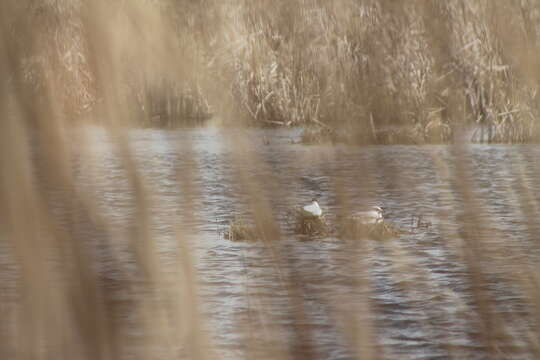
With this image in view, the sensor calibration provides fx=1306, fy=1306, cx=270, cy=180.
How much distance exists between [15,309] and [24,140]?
167cm

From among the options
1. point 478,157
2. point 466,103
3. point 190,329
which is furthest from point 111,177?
point 190,329

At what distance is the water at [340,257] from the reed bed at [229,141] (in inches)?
1.7

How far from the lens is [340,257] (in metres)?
9.23

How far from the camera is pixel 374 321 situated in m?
6.62

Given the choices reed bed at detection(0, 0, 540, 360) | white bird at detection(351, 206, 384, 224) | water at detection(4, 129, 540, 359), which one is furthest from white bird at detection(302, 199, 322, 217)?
white bird at detection(351, 206, 384, 224)

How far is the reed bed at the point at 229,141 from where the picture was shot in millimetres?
4141

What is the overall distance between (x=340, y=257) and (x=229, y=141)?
15.0ft

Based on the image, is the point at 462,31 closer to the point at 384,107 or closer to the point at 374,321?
the point at 384,107

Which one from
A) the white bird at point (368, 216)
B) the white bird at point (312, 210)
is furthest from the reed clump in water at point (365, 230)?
the white bird at point (312, 210)

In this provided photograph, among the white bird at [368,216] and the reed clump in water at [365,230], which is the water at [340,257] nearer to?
the reed clump in water at [365,230]

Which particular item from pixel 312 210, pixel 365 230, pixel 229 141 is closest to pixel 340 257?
pixel 365 230

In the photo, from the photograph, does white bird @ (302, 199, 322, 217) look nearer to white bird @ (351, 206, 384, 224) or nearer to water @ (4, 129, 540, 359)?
water @ (4, 129, 540, 359)

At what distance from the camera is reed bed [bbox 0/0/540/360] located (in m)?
4.14

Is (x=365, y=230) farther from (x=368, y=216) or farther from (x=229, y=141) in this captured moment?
(x=229, y=141)
